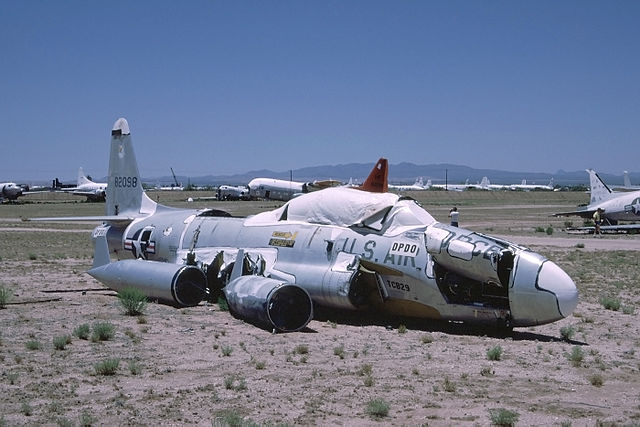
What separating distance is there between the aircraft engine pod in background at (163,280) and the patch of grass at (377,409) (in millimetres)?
8078

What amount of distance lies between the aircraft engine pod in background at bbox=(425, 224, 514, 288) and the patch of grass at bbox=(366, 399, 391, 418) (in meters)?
4.37

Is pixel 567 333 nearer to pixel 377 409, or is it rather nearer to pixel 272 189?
pixel 377 409

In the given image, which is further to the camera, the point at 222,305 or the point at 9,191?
the point at 9,191

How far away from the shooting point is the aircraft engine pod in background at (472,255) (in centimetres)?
1185

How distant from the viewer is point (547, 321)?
11.7m

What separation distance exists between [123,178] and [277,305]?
9.42 m

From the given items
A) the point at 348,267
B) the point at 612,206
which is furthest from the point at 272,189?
the point at 348,267

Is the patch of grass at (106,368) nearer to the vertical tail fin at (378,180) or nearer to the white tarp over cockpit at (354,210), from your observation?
the white tarp over cockpit at (354,210)

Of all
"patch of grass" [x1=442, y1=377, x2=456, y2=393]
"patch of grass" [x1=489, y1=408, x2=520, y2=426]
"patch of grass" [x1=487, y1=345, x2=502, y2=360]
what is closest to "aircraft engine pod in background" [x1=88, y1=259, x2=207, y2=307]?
"patch of grass" [x1=487, y1=345, x2=502, y2=360]

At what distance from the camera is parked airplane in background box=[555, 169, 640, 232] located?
4338 centimetres

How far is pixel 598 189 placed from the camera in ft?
155

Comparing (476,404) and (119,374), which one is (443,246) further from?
(119,374)

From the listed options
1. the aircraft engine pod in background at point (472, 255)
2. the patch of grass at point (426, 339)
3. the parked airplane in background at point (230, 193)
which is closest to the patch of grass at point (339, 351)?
the patch of grass at point (426, 339)

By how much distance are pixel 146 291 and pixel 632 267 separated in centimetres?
1568
